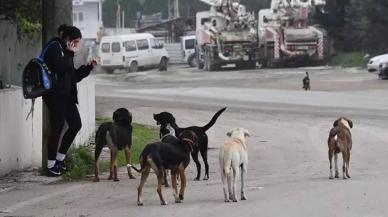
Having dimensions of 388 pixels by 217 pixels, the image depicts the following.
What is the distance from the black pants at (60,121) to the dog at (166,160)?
2063 millimetres

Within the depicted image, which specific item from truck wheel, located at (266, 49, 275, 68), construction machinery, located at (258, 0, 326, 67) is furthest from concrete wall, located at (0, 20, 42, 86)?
truck wheel, located at (266, 49, 275, 68)

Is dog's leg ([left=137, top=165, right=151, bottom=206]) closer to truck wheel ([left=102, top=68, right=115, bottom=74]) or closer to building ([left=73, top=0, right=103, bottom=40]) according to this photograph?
truck wheel ([left=102, top=68, right=115, bottom=74])

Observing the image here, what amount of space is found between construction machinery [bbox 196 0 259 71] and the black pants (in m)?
36.4

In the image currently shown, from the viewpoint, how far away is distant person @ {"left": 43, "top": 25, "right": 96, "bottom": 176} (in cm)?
1119

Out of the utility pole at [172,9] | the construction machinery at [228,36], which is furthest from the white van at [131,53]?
the utility pole at [172,9]

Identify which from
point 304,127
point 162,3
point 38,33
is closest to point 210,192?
point 38,33

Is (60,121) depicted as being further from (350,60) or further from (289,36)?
(350,60)

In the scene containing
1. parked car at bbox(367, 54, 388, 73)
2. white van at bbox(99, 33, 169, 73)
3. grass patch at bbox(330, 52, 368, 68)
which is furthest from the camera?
white van at bbox(99, 33, 169, 73)

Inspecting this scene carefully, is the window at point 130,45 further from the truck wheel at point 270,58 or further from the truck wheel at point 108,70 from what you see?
the truck wheel at point 270,58

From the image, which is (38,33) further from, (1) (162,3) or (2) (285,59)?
(1) (162,3)

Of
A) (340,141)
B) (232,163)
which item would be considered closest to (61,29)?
(232,163)

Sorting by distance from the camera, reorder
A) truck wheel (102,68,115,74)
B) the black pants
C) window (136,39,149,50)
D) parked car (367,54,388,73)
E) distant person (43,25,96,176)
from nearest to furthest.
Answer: distant person (43,25,96,176)
the black pants
parked car (367,54,388,73)
window (136,39,149,50)
truck wheel (102,68,115,74)

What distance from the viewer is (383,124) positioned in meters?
19.8

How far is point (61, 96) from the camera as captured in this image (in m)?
11.2
